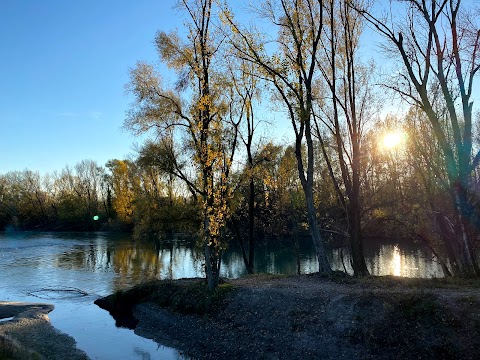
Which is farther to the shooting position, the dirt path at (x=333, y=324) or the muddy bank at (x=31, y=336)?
the muddy bank at (x=31, y=336)

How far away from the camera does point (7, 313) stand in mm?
17844

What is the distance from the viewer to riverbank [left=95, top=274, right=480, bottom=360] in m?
10.1

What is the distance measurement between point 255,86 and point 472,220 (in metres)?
12.7

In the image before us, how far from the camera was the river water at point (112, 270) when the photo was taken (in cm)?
1519

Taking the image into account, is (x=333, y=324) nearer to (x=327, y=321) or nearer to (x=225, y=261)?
(x=327, y=321)

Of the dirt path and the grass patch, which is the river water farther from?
the dirt path

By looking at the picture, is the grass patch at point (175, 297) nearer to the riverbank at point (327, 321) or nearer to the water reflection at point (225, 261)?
the riverbank at point (327, 321)

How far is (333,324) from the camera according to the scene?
37.8 ft

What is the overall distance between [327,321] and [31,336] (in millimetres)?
10470

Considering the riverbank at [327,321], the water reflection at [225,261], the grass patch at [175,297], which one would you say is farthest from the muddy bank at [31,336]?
the water reflection at [225,261]

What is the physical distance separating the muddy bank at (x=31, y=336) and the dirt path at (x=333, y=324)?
2.99 m

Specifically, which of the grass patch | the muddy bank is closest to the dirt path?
the grass patch

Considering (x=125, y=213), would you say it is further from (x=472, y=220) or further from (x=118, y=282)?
(x=472, y=220)

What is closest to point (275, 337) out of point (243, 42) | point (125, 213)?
point (243, 42)
